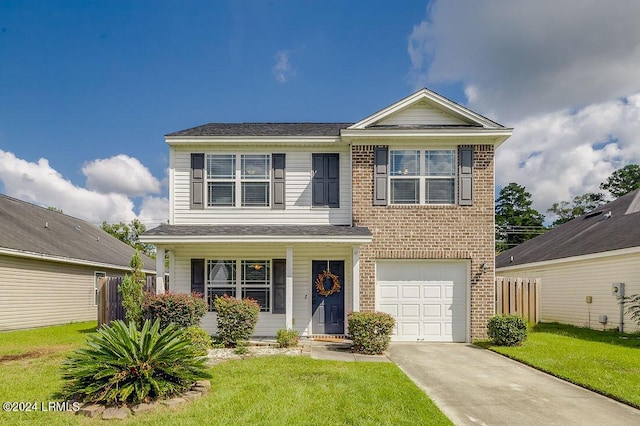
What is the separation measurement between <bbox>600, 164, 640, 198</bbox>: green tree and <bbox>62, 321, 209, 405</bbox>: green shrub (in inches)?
2160

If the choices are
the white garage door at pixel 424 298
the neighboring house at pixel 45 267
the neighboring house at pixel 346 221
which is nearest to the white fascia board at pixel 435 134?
the neighboring house at pixel 346 221

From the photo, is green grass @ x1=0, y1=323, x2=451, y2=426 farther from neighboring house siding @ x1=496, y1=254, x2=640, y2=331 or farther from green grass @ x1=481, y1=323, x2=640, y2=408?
neighboring house siding @ x1=496, y1=254, x2=640, y2=331

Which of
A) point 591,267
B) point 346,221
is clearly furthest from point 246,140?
point 591,267

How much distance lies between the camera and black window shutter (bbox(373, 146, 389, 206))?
11.1 m

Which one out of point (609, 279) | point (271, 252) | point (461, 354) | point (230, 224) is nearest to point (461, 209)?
point (461, 354)

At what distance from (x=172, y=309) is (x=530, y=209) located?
49858 mm

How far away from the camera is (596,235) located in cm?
1700

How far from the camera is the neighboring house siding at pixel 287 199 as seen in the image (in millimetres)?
11594

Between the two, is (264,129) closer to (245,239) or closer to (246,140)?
(246,140)

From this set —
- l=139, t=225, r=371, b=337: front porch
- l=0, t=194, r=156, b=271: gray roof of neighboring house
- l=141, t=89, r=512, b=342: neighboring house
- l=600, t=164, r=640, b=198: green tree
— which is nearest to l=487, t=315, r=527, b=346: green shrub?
l=141, t=89, r=512, b=342: neighboring house

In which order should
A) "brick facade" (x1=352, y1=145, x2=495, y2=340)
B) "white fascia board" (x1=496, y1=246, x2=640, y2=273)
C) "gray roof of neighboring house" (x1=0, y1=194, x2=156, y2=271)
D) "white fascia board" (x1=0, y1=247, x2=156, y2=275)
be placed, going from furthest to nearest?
"gray roof of neighboring house" (x1=0, y1=194, x2=156, y2=271) → "white fascia board" (x1=0, y1=247, x2=156, y2=275) → "white fascia board" (x1=496, y1=246, x2=640, y2=273) → "brick facade" (x1=352, y1=145, x2=495, y2=340)

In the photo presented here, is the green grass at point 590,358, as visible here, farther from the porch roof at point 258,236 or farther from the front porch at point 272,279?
the porch roof at point 258,236

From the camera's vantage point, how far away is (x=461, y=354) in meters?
9.45

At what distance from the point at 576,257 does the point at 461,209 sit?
783 centimetres
